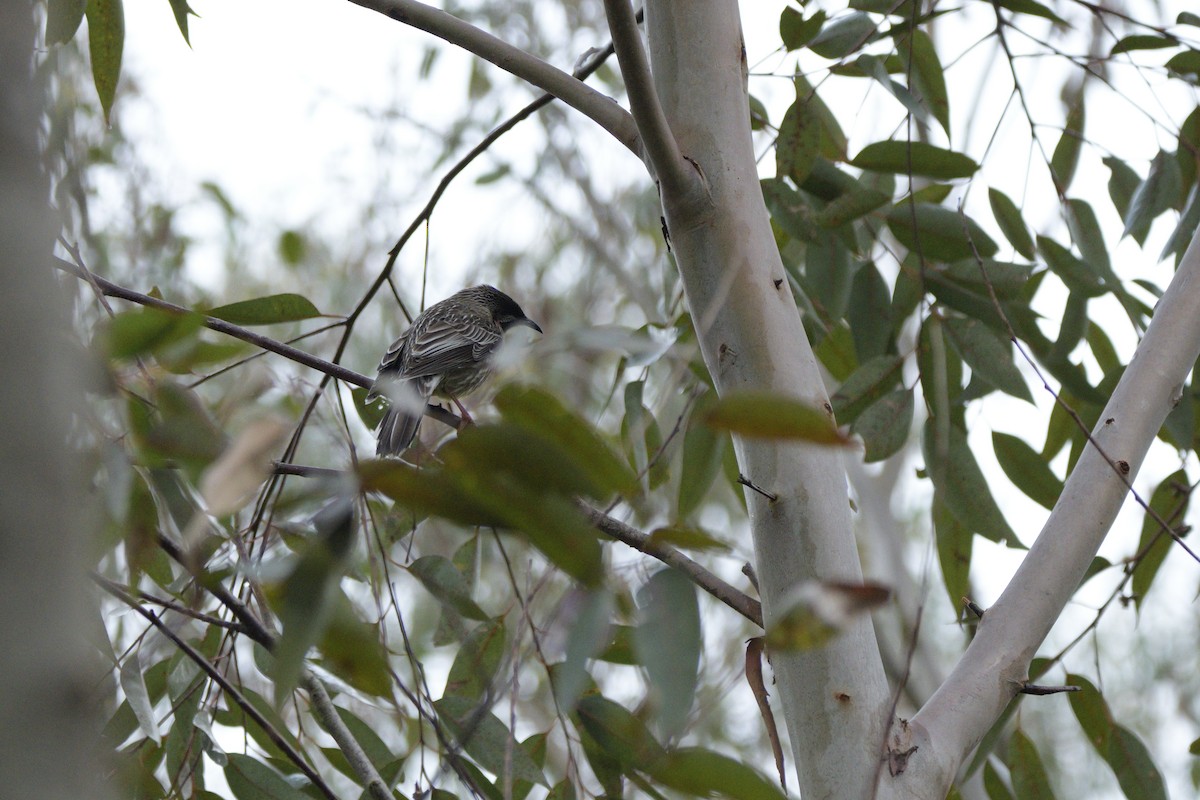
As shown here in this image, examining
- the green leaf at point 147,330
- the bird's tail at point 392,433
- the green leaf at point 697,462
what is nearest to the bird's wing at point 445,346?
the bird's tail at point 392,433

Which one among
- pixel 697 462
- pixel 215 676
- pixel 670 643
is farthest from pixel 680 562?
pixel 697 462

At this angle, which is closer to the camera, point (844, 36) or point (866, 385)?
point (844, 36)

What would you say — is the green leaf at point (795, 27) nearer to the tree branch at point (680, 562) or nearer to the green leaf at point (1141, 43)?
the green leaf at point (1141, 43)

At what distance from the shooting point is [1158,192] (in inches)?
93.2

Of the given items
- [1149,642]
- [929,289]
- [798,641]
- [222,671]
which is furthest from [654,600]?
[1149,642]

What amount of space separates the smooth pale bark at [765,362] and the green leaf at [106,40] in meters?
1.11

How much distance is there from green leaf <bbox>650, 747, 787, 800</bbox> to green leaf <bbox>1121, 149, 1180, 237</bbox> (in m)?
1.87

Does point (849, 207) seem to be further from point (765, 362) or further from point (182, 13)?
point (182, 13)

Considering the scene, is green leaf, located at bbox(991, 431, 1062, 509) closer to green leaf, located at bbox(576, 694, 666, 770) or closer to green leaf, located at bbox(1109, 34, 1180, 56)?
green leaf, located at bbox(1109, 34, 1180, 56)

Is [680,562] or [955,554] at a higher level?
[955,554]

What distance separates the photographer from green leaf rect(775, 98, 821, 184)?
2.19m

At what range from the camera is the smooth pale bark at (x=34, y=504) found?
0.56 metres

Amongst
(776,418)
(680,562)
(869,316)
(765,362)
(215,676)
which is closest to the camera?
(776,418)

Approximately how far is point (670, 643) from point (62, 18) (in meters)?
1.77
